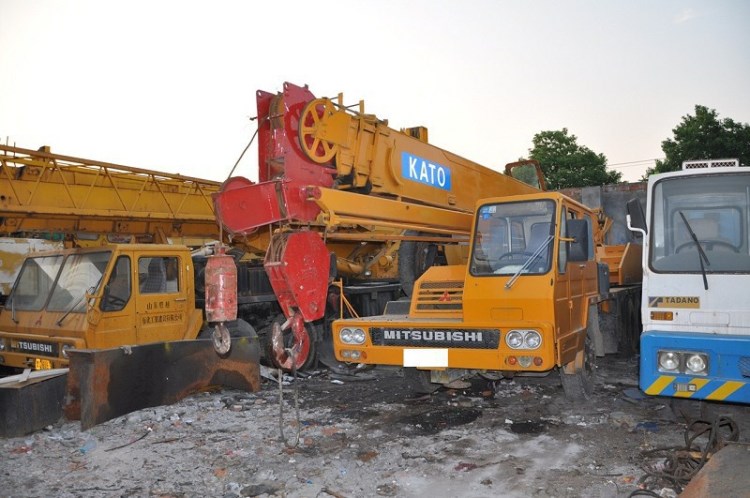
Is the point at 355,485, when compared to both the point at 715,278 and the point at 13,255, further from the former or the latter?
the point at 13,255

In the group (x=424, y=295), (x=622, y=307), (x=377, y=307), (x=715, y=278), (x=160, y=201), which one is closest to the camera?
(x=715, y=278)

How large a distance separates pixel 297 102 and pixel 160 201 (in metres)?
4.99

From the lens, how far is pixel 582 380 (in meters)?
6.41

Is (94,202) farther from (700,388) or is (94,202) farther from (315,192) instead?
(700,388)

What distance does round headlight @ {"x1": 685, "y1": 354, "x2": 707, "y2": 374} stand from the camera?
4.48m

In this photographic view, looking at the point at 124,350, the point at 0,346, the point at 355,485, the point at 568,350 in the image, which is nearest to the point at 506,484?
the point at 355,485

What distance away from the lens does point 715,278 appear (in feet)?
15.6

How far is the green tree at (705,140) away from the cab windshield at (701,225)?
2311 centimetres

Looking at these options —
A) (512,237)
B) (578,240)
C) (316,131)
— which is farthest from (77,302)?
(578,240)

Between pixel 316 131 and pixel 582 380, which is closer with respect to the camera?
pixel 316 131

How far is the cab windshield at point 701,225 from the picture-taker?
15.8 feet

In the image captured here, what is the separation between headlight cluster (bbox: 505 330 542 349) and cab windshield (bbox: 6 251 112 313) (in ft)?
15.6

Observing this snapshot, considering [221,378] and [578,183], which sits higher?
[578,183]

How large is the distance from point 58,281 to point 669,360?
687cm
